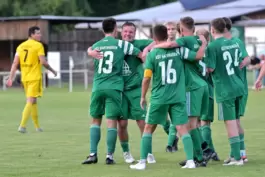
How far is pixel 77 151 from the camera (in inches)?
548

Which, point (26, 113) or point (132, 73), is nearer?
point (132, 73)

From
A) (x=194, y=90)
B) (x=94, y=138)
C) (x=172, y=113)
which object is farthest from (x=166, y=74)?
(x=94, y=138)

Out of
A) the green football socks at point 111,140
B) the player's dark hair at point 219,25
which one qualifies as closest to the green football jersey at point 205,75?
the player's dark hair at point 219,25

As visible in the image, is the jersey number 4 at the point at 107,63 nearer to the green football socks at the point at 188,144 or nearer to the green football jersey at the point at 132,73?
the green football jersey at the point at 132,73

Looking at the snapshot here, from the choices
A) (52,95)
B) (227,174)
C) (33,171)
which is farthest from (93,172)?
(52,95)

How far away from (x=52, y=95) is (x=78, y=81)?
1062cm

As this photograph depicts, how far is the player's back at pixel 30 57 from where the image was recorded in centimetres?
1773

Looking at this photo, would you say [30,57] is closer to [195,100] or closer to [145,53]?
[145,53]

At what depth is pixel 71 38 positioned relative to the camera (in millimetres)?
47188

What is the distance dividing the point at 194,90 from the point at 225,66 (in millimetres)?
524

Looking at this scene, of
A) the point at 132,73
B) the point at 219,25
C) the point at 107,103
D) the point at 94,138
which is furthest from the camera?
the point at 132,73

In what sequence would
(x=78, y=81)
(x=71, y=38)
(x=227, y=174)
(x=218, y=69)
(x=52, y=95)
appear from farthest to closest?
1. (x=71, y=38)
2. (x=78, y=81)
3. (x=52, y=95)
4. (x=218, y=69)
5. (x=227, y=174)

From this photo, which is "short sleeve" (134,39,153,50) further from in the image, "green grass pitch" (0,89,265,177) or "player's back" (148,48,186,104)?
"green grass pitch" (0,89,265,177)

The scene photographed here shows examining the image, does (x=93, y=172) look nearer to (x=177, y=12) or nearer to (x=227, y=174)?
(x=227, y=174)
